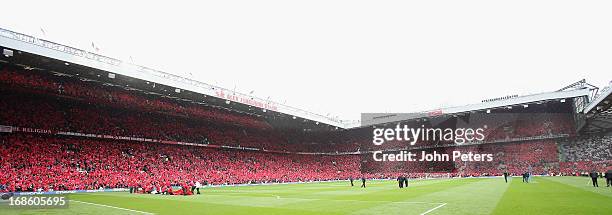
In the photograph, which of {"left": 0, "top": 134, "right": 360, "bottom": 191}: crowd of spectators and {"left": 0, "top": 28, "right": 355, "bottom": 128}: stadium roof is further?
{"left": 0, "top": 134, "right": 360, "bottom": 191}: crowd of spectators

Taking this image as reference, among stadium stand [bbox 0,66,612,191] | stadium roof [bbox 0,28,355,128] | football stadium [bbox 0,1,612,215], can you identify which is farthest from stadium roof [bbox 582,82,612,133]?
stadium roof [bbox 0,28,355,128]

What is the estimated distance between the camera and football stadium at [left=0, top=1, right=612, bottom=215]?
781 inches

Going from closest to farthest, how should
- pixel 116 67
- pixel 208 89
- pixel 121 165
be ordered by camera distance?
pixel 116 67
pixel 121 165
pixel 208 89

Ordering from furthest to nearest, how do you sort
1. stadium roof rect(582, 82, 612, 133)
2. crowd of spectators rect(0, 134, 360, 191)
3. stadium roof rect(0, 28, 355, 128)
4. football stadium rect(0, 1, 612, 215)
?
stadium roof rect(582, 82, 612, 133), crowd of spectators rect(0, 134, 360, 191), stadium roof rect(0, 28, 355, 128), football stadium rect(0, 1, 612, 215)

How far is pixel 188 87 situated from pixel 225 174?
11729 mm

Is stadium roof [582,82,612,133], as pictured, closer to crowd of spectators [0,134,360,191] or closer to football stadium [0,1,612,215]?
football stadium [0,1,612,215]

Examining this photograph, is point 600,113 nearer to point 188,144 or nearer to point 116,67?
point 188,144

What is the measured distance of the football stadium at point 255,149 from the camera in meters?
19.8

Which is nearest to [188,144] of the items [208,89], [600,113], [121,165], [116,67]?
[208,89]

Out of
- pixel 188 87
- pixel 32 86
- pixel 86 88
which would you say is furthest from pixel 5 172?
pixel 188 87

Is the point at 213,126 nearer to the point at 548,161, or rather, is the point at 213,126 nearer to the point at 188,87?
the point at 188,87

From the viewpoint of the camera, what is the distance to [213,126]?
186ft

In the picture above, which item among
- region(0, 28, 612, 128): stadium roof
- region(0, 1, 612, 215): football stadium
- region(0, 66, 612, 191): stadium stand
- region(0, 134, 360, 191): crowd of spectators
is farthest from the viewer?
region(0, 66, 612, 191): stadium stand

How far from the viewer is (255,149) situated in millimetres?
60469
